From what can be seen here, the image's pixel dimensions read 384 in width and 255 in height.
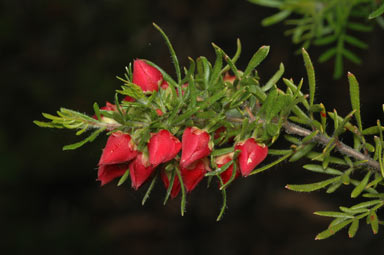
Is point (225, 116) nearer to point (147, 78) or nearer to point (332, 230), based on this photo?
point (147, 78)

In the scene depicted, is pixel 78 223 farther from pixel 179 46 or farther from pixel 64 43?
pixel 179 46

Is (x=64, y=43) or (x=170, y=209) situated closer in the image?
(x=64, y=43)

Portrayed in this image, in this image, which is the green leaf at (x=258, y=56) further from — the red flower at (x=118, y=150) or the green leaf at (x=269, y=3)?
the green leaf at (x=269, y=3)

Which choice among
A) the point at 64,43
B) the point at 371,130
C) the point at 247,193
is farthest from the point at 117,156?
the point at 247,193

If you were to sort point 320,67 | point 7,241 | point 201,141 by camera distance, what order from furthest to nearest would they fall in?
1. point 320,67
2. point 7,241
3. point 201,141

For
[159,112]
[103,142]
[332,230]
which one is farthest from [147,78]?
[103,142]

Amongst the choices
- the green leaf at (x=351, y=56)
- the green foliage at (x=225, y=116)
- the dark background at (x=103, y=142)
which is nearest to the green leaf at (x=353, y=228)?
the green foliage at (x=225, y=116)

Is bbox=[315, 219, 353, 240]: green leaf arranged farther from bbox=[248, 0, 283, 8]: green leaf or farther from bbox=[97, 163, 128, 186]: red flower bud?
bbox=[248, 0, 283, 8]: green leaf

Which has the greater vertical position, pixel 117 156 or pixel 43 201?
pixel 117 156
